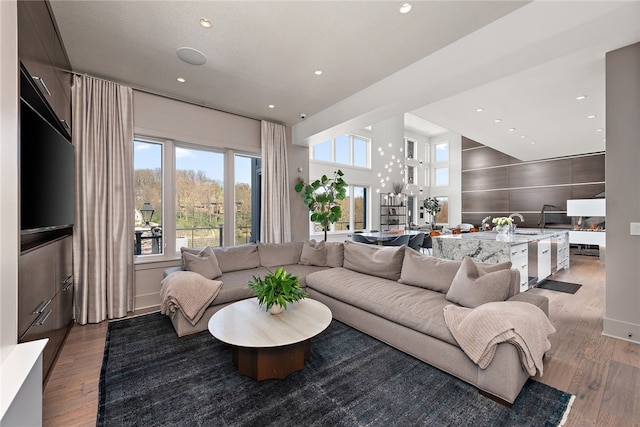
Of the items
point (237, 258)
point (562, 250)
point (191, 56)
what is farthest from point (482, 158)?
point (191, 56)

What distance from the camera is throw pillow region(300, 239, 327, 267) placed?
421 centimetres

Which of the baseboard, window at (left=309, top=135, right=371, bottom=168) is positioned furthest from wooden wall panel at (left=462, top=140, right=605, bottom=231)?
the baseboard

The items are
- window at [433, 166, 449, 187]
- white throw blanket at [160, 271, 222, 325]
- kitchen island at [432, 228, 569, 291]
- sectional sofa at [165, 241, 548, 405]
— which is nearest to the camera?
sectional sofa at [165, 241, 548, 405]

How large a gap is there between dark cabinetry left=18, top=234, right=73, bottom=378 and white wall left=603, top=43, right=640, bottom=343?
4.84 m

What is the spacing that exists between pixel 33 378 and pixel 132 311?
3094 millimetres

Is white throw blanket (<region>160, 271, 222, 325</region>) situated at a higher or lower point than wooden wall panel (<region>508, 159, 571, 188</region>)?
lower

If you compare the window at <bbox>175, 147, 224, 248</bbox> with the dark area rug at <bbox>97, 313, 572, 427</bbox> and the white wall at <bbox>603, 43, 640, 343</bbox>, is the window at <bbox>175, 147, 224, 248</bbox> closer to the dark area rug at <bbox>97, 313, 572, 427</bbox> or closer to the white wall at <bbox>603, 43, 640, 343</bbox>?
the dark area rug at <bbox>97, 313, 572, 427</bbox>

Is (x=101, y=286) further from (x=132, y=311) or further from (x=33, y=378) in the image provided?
(x=33, y=378)

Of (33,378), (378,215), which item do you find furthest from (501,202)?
(33,378)

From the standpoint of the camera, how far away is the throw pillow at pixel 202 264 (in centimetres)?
331

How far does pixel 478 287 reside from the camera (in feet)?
7.60

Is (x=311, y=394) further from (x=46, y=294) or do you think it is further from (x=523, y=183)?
(x=523, y=183)

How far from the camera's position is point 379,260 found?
3.48m

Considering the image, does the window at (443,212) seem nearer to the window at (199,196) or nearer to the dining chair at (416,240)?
the dining chair at (416,240)
